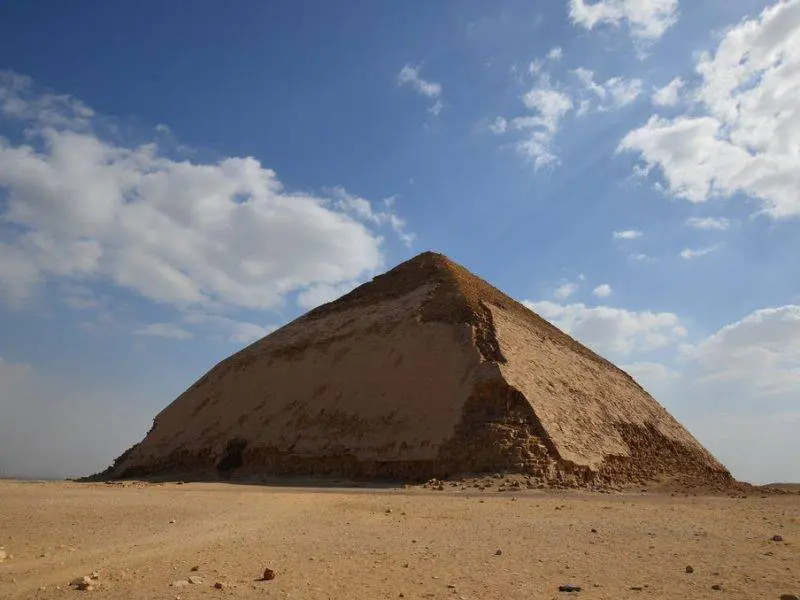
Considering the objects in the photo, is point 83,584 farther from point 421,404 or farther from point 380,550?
point 421,404

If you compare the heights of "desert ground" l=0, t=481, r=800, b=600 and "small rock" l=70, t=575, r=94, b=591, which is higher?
"desert ground" l=0, t=481, r=800, b=600

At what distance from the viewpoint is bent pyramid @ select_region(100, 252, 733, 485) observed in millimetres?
20266

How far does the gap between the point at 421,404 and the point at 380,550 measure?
1501 cm

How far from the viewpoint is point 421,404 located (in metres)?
22.0

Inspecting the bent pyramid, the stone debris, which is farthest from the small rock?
the bent pyramid

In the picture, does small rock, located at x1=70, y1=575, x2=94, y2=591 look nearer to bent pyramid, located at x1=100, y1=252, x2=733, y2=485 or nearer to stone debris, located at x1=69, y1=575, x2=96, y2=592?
stone debris, located at x1=69, y1=575, x2=96, y2=592

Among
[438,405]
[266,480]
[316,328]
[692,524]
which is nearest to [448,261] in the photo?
[316,328]

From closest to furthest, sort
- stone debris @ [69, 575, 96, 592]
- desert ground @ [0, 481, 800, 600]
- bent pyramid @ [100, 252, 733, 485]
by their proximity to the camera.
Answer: stone debris @ [69, 575, 96, 592], desert ground @ [0, 481, 800, 600], bent pyramid @ [100, 252, 733, 485]

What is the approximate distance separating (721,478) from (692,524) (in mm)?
22684

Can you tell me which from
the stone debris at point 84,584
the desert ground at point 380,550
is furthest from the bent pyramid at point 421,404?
the stone debris at point 84,584

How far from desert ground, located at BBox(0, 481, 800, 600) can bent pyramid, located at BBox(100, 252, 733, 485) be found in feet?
27.6

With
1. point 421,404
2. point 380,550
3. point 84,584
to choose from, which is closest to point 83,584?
point 84,584

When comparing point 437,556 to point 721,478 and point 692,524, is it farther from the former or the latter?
point 721,478

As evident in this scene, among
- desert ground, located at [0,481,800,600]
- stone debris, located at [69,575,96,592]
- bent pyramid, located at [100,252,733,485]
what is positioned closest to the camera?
stone debris, located at [69,575,96,592]
